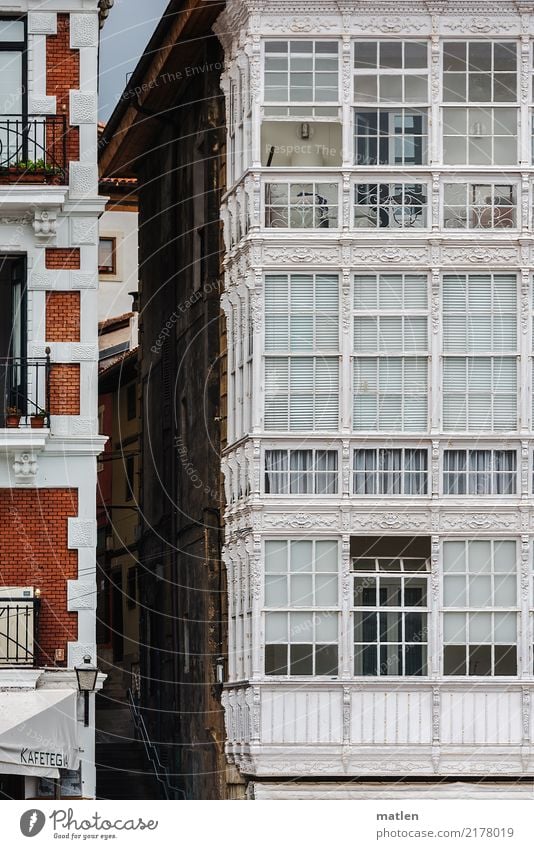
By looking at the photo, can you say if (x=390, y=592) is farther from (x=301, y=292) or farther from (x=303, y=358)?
(x=301, y=292)

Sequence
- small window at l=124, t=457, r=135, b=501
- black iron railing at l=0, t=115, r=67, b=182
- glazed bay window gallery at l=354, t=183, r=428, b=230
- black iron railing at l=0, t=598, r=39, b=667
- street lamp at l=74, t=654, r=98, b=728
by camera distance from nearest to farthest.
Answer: street lamp at l=74, t=654, r=98, b=728 → black iron railing at l=0, t=598, r=39, b=667 → black iron railing at l=0, t=115, r=67, b=182 → glazed bay window gallery at l=354, t=183, r=428, b=230 → small window at l=124, t=457, r=135, b=501

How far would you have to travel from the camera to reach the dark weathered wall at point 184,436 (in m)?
31.7

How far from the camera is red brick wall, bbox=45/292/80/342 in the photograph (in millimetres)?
28547

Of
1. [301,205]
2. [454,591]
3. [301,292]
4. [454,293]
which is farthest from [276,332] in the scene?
[454,591]

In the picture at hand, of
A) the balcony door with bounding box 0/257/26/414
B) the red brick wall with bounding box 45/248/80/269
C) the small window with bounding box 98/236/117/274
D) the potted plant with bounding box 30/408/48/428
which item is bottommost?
the potted plant with bounding box 30/408/48/428

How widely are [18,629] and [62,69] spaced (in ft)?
24.1

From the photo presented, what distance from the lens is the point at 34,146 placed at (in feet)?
94.5

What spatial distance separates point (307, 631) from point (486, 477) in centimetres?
311

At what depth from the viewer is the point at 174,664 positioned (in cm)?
3434

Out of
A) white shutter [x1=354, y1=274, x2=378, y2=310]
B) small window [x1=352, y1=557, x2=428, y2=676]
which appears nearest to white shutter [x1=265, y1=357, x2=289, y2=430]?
white shutter [x1=354, y1=274, x2=378, y2=310]

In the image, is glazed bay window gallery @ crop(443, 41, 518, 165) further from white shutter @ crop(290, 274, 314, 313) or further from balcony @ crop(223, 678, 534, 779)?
balcony @ crop(223, 678, 534, 779)

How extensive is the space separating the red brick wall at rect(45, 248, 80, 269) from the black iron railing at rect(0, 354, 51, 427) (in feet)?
4.12
